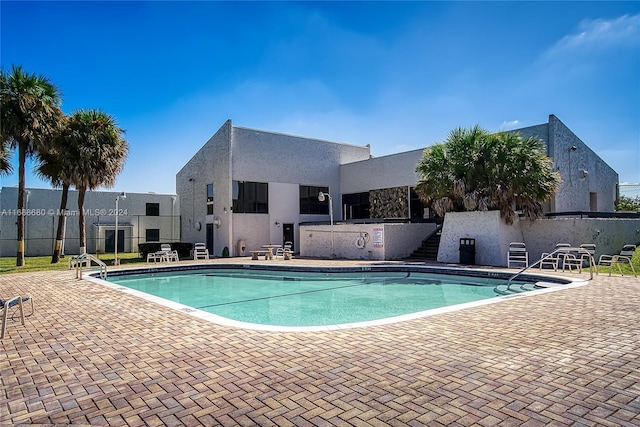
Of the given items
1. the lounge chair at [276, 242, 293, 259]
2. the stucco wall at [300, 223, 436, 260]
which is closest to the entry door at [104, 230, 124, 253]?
the lounge chair at [276, 242, 293, 259]

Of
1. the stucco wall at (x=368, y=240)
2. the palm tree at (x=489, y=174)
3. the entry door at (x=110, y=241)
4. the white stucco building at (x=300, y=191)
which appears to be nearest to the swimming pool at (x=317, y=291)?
the stucco wall at (x=368, y=240)

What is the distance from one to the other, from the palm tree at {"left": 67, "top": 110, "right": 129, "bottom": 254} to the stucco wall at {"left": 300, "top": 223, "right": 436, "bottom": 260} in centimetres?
1022

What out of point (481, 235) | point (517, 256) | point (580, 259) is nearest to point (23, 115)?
point (481, 235)

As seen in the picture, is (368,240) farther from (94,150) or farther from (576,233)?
(94,150)

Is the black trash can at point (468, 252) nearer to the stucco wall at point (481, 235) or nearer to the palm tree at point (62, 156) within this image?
the stucco wall at point (481, 235)

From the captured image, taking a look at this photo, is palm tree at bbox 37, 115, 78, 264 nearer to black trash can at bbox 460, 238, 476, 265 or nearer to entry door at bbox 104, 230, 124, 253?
entry door at bbox 104, 230, 124, 253

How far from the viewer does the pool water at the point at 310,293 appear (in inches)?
326

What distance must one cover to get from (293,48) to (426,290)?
823 centimetres

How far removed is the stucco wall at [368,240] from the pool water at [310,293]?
377 cm

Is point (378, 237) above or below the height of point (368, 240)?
above

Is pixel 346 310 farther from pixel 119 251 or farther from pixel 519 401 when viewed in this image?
pixel 119 251

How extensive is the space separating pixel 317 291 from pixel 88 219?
22.7m

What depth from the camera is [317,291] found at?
1130 cm

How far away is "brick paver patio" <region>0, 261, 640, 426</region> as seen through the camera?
2926mm
